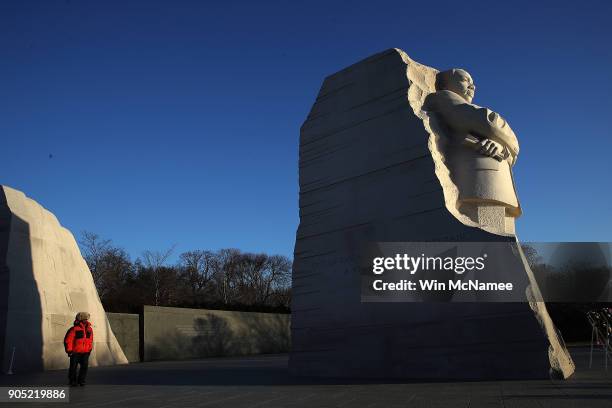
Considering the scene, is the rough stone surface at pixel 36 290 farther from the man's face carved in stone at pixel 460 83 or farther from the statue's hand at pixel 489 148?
the statue's hand at pixel 489 148

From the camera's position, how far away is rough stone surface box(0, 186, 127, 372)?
41.4 ft

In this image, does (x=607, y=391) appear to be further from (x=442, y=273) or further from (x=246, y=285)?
(x=246, y=285)

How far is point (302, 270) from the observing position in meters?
10.7

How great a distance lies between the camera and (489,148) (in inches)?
374

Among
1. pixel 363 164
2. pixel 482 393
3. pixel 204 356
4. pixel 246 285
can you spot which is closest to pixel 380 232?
pixel 363 164

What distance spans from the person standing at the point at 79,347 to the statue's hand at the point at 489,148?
6.13 m

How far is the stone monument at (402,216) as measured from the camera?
8359 millimetres

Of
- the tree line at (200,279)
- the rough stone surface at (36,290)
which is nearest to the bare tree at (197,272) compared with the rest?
the tree line at (200,279)

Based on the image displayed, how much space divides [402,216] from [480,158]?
1.46m

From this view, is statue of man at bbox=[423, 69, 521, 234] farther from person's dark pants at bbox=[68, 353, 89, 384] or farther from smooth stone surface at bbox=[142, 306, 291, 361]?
smooth stone surface at bbox=[142, 306, 291, 361]

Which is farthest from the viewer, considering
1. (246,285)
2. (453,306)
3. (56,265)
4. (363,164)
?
(246,285)

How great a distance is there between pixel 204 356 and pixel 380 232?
13467 millimetres

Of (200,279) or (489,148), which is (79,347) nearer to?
(489,148)

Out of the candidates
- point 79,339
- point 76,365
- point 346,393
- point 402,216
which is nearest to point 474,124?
point 402,216
